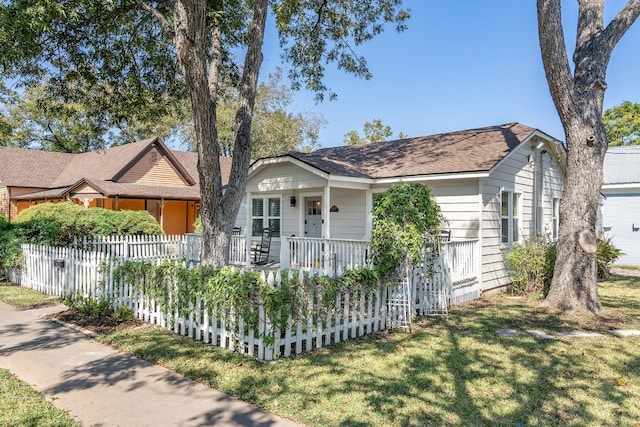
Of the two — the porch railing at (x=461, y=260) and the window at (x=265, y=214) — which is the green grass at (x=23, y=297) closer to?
the window at (x=265, y=214)

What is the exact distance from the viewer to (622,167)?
67.8ft

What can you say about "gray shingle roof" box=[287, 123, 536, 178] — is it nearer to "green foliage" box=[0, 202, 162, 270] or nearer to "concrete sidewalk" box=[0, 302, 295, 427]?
"green foliage" box=[0, 202, 162, 270]

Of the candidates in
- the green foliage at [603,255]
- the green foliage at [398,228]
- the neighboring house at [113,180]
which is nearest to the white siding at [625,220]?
the green foliage at [603,255]

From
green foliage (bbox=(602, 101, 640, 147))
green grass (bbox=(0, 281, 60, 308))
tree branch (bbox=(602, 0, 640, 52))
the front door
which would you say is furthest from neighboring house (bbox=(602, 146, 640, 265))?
green foliage (bbox=(602, 101, 640, 147))

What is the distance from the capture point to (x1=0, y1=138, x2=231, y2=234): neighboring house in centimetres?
2317

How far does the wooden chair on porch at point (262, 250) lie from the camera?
46.0ft

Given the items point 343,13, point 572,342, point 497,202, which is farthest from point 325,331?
point 343,13

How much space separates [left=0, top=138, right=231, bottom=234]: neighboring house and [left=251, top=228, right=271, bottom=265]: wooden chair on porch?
10793 mm

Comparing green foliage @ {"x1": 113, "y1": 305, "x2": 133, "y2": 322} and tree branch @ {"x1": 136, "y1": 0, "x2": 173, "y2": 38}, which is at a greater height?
tree branch @ {"x1": 136, "y1": 0, "x2": 173, "y2": 38}

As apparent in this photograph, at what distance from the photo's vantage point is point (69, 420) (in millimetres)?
3742

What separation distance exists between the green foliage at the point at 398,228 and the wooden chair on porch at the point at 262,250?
7160 mm

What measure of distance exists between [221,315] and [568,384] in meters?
4.37

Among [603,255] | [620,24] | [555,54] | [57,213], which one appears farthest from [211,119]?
[603,255]

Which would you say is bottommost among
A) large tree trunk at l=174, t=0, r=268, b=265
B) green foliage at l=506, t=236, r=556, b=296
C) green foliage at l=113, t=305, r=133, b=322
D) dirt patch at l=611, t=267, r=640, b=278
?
dirt patch at l=611, t=267, r=640, b=278
